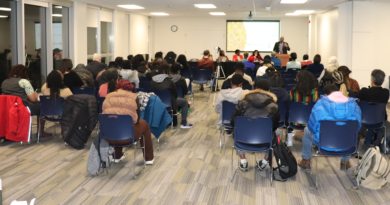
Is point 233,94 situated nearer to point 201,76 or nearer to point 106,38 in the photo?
point 201,76

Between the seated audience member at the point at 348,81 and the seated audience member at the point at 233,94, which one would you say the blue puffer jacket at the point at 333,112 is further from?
the seated audience member at the point at 348,81

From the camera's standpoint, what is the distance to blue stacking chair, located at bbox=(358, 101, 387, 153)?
5887 millimetres

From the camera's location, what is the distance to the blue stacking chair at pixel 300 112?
5.89 m

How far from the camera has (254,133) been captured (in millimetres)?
4723

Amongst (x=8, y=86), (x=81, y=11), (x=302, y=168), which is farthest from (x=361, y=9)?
(x=8, y=86)

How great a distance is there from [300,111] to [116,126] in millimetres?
2723

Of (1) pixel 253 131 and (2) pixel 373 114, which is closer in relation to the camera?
(1) pixel 253 131

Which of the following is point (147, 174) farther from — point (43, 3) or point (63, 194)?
point (43, 3)

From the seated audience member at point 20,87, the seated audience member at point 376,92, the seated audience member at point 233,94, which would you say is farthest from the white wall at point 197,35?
the seated audience member at point 233,94

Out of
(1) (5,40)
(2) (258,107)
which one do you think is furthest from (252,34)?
(2) (258,107)

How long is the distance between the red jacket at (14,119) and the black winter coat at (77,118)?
2.32 ft

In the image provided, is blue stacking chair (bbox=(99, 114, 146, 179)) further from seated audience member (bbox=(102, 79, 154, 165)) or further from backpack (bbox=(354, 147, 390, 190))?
backpack (bbox=(354, 147, 390, 190))

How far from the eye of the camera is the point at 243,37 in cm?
2170

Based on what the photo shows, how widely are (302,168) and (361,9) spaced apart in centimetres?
786
